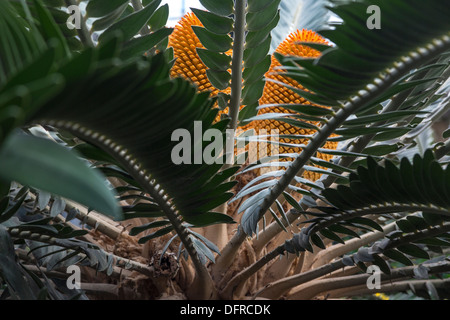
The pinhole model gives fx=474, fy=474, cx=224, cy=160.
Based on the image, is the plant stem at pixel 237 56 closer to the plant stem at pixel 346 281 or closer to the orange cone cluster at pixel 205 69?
the orange cone cluster at pixel 205 69

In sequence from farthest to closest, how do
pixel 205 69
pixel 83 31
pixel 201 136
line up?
1. pixel 205 69
2. pixel 83 31
3. pixel 201 136

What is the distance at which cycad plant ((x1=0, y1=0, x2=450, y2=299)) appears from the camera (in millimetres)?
281

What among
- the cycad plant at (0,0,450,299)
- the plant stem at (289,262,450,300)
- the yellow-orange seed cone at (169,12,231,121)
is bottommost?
the plant stem at (289,262,450,300)

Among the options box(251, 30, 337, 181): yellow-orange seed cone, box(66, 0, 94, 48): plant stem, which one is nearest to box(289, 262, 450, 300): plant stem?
box(251, 30, 337, 181): yellow-orange seed cone

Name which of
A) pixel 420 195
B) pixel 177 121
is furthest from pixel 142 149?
pixel 420 195

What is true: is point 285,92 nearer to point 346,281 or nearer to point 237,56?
point 237,56

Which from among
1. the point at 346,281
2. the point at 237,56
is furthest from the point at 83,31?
the point at 346,281

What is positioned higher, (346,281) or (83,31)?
(83,31)

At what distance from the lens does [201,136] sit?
0.48m

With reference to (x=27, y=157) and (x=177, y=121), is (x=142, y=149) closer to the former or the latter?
(x=177, y=121)

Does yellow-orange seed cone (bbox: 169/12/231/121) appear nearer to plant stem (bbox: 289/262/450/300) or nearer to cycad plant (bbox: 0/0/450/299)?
cycad plant (bbox: 0/0/450/299)

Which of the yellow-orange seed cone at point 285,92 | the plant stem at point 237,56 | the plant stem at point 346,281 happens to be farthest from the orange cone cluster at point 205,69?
the plant stem at point 346,281

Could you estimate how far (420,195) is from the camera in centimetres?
50
